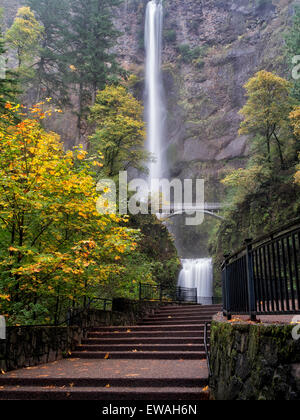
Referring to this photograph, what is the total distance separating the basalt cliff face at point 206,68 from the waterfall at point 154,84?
1190 millimetres

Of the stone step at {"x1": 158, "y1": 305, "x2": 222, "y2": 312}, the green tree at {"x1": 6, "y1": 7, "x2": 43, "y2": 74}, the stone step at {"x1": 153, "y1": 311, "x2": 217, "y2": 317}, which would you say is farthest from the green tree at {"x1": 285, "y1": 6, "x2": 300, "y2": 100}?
the green tree at {"x1": 6, "y1": 7, "x2": 43, "y2": 74}

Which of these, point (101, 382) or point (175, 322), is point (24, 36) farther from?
point (101, 382)

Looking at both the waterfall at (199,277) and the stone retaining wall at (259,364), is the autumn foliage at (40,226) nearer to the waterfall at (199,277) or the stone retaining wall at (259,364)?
the stone retaining wall at (259,364)

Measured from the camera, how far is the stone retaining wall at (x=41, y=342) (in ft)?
21.3

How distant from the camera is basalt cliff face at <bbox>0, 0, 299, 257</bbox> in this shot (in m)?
46.0

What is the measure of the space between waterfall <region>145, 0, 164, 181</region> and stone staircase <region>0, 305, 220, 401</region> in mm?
34584

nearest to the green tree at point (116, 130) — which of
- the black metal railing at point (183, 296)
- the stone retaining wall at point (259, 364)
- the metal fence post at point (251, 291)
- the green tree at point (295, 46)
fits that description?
the black metal railing at point (183, 296)

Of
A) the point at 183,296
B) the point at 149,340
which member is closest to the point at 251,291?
the point at 149,340

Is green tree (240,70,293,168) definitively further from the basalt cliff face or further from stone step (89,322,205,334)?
stone step (89,322,205,334)

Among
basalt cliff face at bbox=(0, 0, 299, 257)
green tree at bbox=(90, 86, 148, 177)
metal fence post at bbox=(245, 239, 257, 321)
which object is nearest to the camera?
metal fence post at bbox=(245, 239, 257, 321)
